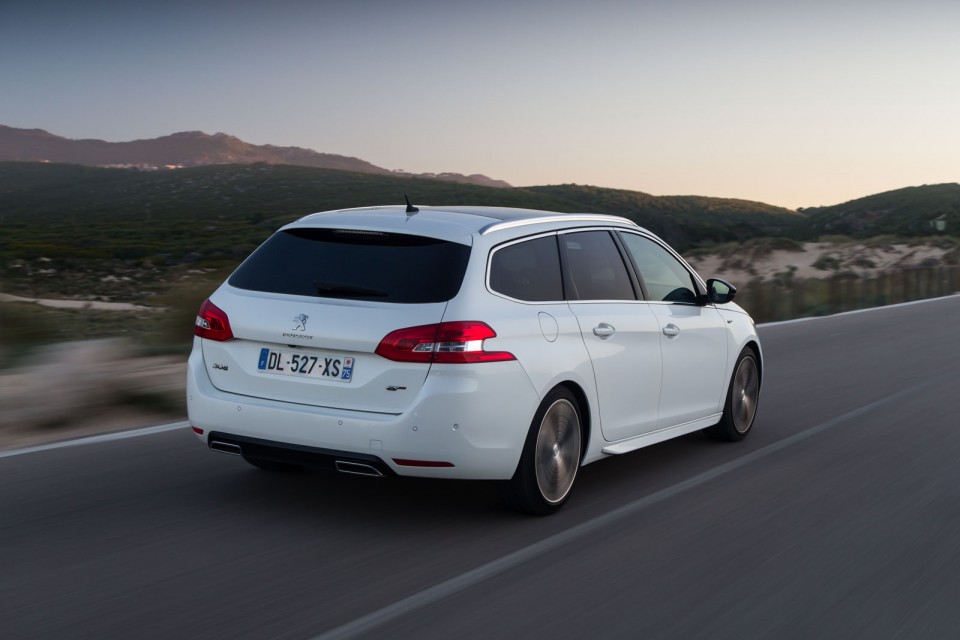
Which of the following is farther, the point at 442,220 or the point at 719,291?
the point at 719,291

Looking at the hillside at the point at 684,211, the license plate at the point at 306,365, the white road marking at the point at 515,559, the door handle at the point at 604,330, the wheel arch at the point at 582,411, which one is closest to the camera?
the white road marking at the point at 515,559

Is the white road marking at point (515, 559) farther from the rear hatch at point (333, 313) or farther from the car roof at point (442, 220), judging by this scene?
the car roof at point (442, 220)

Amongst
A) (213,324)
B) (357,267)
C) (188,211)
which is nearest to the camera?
(357,267)

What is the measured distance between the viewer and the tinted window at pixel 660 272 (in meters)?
7.59

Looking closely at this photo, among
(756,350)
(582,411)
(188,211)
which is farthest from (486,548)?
(188,211)

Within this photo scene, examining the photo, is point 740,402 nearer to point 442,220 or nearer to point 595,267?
point 595,267

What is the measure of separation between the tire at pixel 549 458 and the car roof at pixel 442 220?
957 mm

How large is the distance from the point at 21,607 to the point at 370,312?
6.69 feet

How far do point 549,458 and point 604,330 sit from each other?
33.9 inches

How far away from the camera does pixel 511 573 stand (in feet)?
17.3

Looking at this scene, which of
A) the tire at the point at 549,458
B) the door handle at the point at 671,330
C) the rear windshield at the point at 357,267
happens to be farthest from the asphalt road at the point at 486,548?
the rear windshield at the point at 357,267

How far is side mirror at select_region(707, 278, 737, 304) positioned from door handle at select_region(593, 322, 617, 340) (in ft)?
4.88

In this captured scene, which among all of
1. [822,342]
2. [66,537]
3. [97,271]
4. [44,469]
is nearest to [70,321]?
[822,342]

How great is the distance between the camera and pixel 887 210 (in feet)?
518
